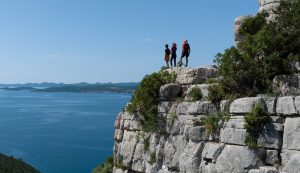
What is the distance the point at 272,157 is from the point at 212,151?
1.75 metres

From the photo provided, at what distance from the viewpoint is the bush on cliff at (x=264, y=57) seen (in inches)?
394

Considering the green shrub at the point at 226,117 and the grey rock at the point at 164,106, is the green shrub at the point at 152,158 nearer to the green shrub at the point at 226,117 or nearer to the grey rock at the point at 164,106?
the grey rock at the point at 164,106

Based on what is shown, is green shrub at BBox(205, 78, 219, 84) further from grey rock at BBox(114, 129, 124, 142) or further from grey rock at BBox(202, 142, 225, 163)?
grey rock at BBox(114, 129, 124, 142)

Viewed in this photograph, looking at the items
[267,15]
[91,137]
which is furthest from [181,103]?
[91,137]

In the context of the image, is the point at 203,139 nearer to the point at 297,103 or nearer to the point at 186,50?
the point at 297,103

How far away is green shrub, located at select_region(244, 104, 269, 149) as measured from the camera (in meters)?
9.06

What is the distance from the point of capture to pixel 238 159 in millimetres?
9445

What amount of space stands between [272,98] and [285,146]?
44.0 inches

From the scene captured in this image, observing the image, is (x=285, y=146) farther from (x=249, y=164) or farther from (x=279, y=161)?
(x=249, y=164)

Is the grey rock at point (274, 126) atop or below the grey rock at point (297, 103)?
below

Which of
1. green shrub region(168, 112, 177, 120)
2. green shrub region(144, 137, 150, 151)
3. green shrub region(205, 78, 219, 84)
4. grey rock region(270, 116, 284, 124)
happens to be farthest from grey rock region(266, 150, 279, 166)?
green shrub region(144, 137, 150, 151)

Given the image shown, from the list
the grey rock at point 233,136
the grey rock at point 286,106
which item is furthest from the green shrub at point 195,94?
the grey rock at point 286,106

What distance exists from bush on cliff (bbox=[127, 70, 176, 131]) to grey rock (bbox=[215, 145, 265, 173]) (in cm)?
342

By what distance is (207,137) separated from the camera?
10.7 m
